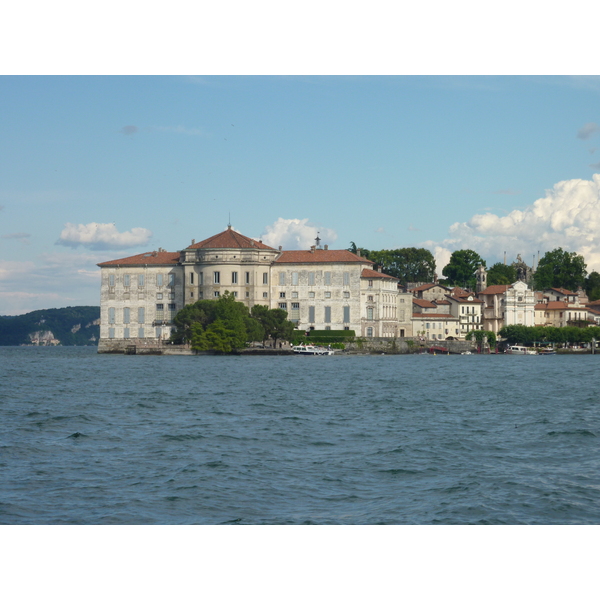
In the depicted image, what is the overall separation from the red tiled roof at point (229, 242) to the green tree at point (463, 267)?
113 feet

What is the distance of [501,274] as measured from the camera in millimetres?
108000

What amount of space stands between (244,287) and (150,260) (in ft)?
34.1

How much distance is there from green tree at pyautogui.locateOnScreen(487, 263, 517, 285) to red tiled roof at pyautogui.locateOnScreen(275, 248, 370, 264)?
3160 cm

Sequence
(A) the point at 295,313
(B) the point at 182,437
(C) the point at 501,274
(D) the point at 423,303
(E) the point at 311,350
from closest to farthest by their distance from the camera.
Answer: (B) the point at 182,437
(E) the point at 311,350
(A) the point at 295,313
(D) the point at 423,303
(C) the point at 501,274

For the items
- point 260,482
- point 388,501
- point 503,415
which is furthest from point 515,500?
point 503,415

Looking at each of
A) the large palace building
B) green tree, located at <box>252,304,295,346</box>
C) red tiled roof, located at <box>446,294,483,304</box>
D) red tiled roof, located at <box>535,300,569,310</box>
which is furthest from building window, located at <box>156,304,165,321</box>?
red tiled roof, located at <box>535,300,569,310</box>

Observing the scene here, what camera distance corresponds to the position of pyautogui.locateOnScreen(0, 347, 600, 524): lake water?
35.7 feet

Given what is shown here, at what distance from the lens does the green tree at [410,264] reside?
103 m

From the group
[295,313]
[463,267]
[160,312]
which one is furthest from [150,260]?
[463,267]

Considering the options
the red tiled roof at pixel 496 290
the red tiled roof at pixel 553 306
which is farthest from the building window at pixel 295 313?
the red tiled roof at pixel 553 306

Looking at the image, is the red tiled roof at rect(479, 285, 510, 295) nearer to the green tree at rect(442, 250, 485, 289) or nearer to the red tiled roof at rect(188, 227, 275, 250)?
the green tree at rect(442, 250, 485, 289)

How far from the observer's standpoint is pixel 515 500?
11.4m

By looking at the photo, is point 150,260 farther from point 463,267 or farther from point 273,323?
point 463,267

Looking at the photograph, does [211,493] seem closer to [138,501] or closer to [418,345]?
[138,501]
